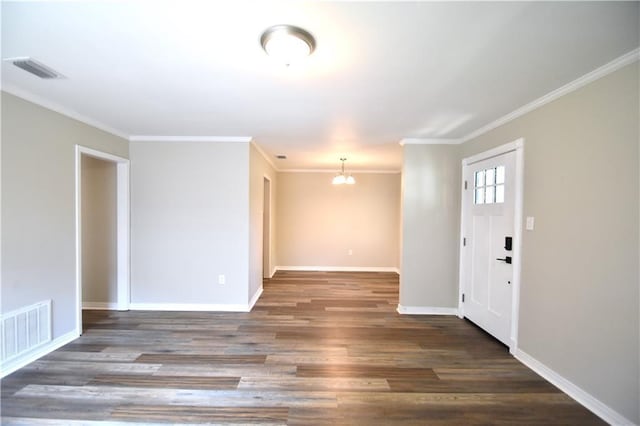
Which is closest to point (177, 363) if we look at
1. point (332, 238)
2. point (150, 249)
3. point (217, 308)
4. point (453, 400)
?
point (217, 308)

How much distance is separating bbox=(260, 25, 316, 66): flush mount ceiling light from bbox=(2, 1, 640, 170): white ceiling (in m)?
0.04

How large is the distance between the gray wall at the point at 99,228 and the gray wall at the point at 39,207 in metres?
0.90

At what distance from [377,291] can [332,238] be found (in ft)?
6.66

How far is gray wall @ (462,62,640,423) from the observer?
1.75 meters

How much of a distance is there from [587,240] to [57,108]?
15.7 feet

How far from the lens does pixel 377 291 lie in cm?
499

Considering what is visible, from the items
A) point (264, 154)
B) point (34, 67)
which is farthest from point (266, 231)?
point (34, 67)

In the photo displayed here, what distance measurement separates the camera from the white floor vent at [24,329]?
228 centimetres

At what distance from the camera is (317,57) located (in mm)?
1775

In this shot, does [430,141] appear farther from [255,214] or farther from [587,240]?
[255,214]

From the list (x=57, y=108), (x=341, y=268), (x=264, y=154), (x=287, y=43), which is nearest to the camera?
(x=287, y=43)

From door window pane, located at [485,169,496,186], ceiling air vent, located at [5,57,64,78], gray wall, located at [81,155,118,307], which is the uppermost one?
ceiling air vent, located at [5,57,64,78]

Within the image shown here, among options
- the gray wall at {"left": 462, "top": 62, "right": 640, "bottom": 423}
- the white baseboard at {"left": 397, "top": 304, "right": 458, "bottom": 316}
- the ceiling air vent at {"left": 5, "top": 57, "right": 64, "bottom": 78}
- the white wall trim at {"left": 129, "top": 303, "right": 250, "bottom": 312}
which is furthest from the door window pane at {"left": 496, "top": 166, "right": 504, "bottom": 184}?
the ceiling air vent at {"left": 5, "top": 57, "right": 64, "bottom": 78}

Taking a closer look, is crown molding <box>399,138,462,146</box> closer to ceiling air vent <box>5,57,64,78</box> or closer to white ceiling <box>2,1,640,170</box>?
white ceiling <box>2,1,640,170</box>
